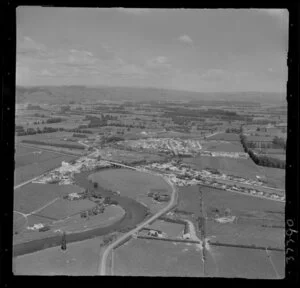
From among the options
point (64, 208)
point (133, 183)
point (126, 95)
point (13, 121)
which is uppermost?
point (126, 95)

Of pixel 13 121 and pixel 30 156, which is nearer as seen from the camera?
pixel 13 121

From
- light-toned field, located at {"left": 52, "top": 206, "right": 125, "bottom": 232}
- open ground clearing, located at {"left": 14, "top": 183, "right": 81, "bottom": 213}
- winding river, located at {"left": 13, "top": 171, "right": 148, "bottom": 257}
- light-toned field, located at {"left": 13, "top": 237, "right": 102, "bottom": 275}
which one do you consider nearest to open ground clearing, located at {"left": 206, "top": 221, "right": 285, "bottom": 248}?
winding river, located at {"left": 13, "top": 171, "right": 148, "bottom": 257}

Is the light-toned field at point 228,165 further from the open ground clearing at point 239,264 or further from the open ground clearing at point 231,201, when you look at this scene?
the open ground clearing at point 239,264

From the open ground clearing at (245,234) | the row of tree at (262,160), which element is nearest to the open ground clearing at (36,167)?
the open ground clearing at (245,234)

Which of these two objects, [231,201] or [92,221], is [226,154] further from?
[92,221]

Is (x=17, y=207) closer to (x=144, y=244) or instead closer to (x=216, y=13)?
(x=144, y=244)

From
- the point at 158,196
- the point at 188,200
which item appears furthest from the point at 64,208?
the point at 188,200

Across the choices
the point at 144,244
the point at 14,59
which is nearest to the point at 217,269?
the point at 144,244
